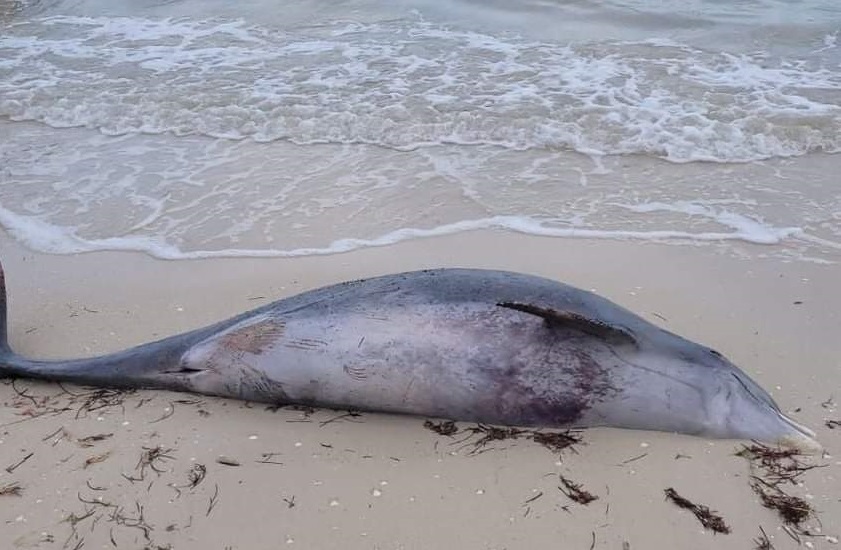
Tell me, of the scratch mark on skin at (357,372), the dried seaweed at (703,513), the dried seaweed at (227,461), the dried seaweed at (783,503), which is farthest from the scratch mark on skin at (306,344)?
the dried seaweed at (783,503)

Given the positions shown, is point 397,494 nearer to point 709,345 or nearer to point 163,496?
point 163,496

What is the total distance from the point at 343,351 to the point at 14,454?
141 centimetres

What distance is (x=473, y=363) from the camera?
341cm

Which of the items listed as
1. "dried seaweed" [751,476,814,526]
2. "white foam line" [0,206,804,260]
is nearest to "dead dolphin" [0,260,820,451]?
"dried seaweed" [751,476,814,526]

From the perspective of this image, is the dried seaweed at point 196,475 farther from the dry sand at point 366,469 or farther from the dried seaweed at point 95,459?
the dried seaweed at point 95,459

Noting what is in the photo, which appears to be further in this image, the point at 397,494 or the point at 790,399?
the point at 790,399

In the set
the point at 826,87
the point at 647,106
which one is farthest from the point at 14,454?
the point at 826,87

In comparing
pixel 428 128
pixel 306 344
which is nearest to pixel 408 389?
pixel 306 344

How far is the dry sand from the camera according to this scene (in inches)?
115

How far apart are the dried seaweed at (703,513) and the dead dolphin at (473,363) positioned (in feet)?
1.25

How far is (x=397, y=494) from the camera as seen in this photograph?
3.12 meters

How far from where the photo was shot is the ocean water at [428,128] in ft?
18.4

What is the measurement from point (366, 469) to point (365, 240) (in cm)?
233

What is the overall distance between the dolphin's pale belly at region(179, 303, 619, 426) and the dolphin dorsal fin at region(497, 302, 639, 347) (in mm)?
53
